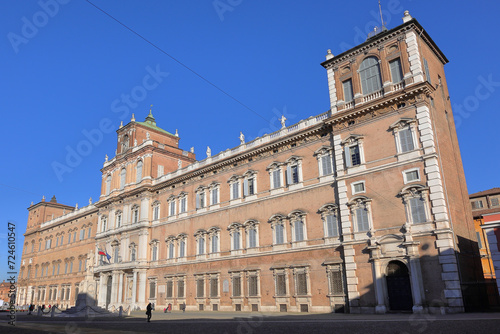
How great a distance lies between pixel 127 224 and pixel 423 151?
35427 mm

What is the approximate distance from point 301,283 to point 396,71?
55.8ft

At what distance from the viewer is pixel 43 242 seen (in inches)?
2768

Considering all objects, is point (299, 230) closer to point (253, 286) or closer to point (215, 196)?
point (253, 286)

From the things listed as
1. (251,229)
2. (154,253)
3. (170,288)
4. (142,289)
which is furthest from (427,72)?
(142,289)

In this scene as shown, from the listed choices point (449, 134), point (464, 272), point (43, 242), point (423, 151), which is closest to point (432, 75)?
point (449, 134)

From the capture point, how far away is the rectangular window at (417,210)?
24359 mm

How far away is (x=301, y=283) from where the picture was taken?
29.9 m

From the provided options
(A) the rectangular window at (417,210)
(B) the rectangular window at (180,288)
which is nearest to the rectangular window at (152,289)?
(B) the rectangular window at (180,288)

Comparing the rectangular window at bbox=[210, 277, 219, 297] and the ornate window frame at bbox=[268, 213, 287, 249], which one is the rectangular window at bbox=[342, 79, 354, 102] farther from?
the rectangular window at bbox=[210, 277, 219, 297]

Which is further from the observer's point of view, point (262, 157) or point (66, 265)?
point (66, 265)

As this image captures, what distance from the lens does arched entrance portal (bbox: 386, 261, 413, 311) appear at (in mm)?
24062

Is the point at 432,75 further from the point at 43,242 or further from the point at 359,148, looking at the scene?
the point at 43,242

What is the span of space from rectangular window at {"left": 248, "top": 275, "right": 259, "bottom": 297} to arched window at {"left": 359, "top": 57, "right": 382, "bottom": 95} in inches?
688

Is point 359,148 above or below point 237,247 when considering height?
above
